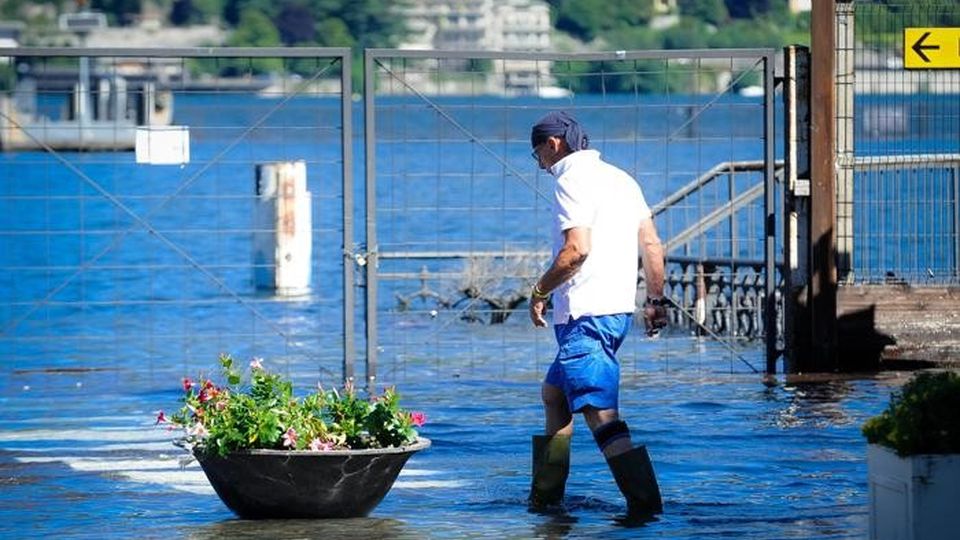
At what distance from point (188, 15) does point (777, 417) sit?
9817cm

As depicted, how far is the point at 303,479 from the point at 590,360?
56.5 inches

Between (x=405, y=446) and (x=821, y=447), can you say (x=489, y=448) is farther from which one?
(x=405, y=446)

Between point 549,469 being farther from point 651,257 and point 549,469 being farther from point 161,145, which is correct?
point 161,145

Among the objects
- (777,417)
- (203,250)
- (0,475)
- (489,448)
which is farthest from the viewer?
(203,250)

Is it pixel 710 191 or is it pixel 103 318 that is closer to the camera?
pixel 103 318

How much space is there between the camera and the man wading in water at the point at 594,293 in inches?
388

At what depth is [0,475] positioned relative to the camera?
11664 millimetres

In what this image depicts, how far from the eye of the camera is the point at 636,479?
9.90 m

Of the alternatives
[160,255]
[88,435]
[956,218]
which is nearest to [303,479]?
[88,435]

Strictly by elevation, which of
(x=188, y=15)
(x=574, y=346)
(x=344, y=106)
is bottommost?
(x=574, y=346)

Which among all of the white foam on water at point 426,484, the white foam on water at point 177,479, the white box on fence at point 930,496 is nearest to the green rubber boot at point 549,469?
the white foam on water at point 426,484

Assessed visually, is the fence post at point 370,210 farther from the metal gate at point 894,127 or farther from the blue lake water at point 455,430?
the metal gate at point 894,127

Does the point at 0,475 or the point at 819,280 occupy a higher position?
the point at 819,280

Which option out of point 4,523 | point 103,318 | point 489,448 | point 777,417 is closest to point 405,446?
point 4,523
